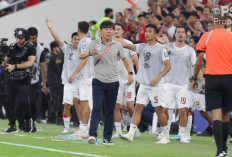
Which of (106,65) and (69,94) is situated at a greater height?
(106,65)

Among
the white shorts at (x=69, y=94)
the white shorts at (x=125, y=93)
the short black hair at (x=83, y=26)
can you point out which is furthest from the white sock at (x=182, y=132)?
the short black hair at (x=83, y=26)

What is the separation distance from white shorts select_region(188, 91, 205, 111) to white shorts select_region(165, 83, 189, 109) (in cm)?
62

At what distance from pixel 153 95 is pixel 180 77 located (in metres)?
1.06

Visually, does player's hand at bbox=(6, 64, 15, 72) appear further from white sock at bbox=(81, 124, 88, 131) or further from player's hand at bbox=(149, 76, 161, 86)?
player's hand at bbox=(149, 76, 161, 86)

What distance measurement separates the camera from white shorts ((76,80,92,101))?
9.73 metres

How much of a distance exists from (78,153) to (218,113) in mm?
2134

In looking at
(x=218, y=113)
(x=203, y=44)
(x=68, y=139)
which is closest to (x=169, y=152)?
(x=218, y=113)

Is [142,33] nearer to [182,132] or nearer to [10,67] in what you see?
[182,132]

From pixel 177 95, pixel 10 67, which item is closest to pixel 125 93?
pixel 177 95

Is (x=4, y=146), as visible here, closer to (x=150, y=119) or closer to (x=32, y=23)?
(x=150, y=119)

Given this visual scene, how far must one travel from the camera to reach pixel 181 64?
9844mm

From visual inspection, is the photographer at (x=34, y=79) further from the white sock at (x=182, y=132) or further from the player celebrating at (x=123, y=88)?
the white sock at (x=182, y=132)

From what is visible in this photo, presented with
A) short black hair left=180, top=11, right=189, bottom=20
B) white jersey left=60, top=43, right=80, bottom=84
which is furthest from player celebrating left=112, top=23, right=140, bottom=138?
short black hair left=180, top=11, right=189, bottom=20

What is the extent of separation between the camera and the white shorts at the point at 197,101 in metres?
10.3
